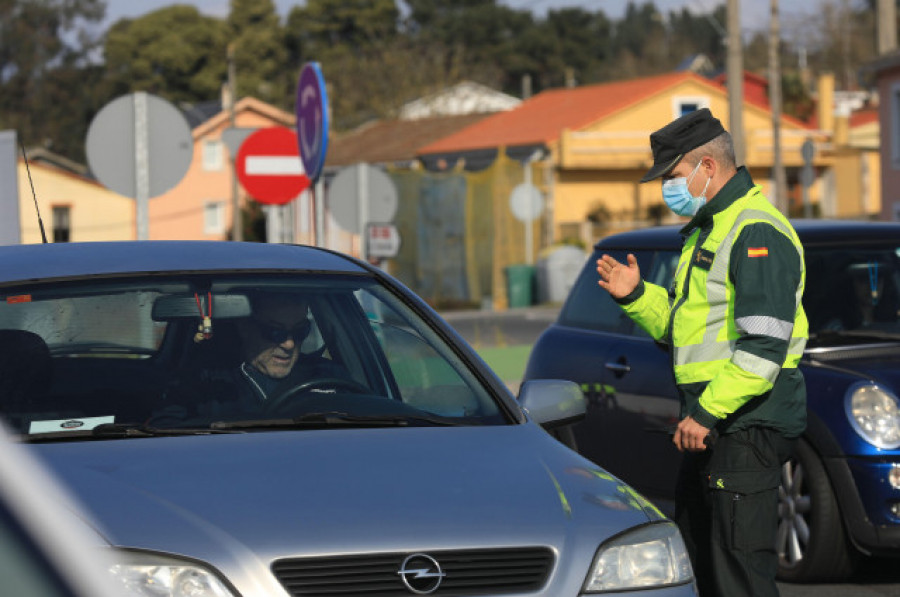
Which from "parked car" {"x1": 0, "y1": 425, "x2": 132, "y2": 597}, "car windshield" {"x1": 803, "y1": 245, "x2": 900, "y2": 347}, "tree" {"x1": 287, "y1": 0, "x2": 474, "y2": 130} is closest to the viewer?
"parked car" {"x1": 0, "y1": 425, "x2": 132, "y2": 597}

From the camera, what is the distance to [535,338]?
24.3 metres

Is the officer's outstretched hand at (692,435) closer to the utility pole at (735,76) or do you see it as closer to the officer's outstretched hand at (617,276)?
the officer's outstretched hand at (617,276)

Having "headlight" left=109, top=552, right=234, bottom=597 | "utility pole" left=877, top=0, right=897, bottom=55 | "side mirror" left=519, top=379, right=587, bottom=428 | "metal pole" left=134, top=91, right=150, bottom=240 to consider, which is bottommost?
"headlight" left=109, top=552, right=234, bottom=597

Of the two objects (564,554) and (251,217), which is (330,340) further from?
(251,217)

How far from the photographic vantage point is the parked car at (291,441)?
3.51 m

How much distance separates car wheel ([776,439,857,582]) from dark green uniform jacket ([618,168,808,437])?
1633 millimetres

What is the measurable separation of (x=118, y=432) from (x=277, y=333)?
29.5 inches

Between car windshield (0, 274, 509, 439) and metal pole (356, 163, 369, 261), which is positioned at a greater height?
metal pole (356, 163, 369, 261)

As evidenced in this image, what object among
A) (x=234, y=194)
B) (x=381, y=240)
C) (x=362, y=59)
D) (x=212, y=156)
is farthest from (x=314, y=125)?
(x=362, y=59)

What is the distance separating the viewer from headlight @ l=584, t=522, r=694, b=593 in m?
3.71

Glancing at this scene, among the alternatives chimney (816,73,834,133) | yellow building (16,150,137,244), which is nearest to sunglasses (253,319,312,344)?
chimney (816,73,834,133)

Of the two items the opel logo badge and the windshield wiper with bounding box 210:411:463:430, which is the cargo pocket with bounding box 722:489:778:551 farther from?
the opel logo badge

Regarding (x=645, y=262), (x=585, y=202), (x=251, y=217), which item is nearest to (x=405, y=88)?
(x=251, y=217)

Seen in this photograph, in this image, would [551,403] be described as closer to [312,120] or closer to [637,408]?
[637,408]
